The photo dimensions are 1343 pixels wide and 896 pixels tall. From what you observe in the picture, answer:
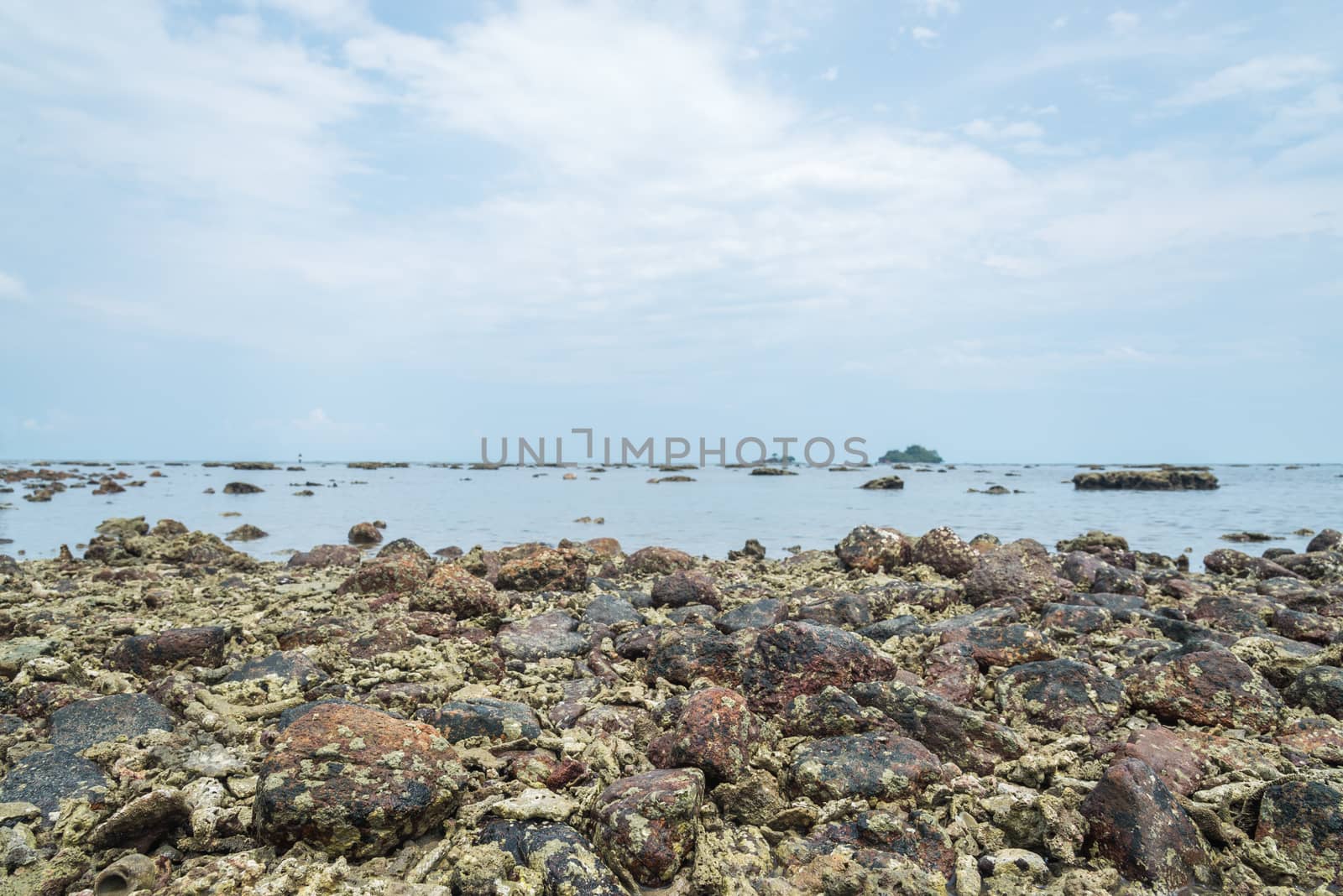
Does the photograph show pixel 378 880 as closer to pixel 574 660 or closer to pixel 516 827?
pixel 516 827

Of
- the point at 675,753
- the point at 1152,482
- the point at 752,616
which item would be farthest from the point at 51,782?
the point at 1152,482

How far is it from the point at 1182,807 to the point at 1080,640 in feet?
11.7

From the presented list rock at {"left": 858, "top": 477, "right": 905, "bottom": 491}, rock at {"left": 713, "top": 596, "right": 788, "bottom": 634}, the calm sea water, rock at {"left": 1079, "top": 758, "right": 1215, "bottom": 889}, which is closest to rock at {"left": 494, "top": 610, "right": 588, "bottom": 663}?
rock at {"left": 713, "top": 596, "right": 788, "bottom": 634}

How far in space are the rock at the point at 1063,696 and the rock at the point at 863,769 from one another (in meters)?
1.43

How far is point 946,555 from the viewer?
11977 millimetres

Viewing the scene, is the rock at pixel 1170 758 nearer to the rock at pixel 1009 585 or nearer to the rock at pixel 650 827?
the rock at pixel 650 827

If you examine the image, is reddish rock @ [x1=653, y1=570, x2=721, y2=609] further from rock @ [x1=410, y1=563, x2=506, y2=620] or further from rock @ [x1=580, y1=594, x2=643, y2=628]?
rock @ [x1=410, y1=563, x2=506, y2=620]

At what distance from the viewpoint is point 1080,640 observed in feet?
23.8

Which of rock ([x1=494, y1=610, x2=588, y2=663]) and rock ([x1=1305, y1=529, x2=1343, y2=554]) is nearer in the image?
rock ([x1=494, y1=610, x2=588, y2=663])

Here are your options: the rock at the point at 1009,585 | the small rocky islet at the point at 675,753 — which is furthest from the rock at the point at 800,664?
the rock at the point at 1009,585

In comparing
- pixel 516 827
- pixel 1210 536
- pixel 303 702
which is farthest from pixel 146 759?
pixel 1210 536

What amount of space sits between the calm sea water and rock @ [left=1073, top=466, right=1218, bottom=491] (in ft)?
31.2

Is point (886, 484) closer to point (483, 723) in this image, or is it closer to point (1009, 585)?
point (1009, 585)

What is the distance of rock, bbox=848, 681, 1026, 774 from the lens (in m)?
4.61
